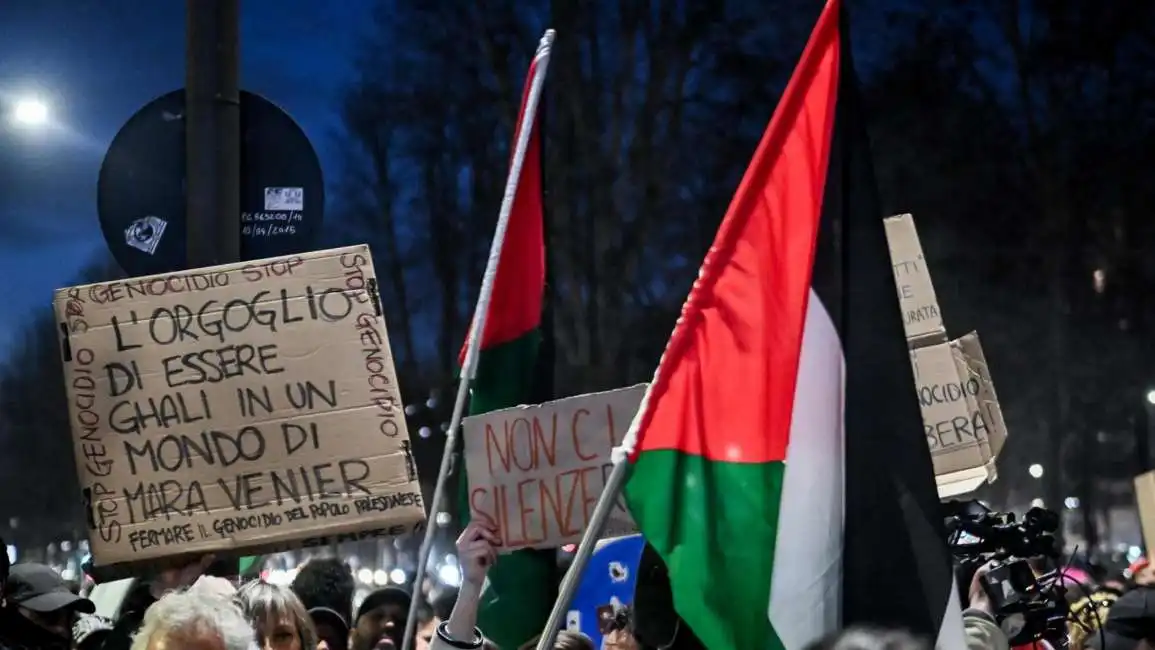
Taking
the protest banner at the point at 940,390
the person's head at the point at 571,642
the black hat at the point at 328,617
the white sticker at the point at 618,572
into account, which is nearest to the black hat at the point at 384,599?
the black hat at the point at 328,617

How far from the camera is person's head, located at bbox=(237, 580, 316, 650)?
4145 mm

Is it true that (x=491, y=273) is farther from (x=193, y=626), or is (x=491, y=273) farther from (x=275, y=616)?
(x=193, y=626)

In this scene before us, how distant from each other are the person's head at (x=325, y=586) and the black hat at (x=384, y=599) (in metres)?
0.09

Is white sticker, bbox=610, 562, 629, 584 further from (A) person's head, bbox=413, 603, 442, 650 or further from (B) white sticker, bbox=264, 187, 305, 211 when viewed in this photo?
(B) white sticker, bbox=264, 187, 305, 211

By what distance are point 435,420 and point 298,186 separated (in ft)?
62.0

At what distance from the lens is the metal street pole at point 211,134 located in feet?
13.7

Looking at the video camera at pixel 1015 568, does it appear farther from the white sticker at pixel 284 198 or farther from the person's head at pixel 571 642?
the white sticker at pixel 284 198

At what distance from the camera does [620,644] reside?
17.3 ft

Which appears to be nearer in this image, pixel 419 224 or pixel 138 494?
pixel 138 494

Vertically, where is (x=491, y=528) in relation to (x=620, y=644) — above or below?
above

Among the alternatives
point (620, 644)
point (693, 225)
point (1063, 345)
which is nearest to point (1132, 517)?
point (1063, 345)

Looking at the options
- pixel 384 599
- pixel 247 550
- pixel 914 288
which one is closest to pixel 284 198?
pixel 247 550

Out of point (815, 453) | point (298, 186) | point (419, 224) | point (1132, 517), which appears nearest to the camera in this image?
point (815, 453)

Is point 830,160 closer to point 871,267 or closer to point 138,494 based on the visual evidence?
point 871,267
